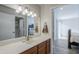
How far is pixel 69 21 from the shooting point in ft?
6.79

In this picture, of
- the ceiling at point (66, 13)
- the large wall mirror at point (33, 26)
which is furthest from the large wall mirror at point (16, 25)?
the ceiling at point (66, 13)

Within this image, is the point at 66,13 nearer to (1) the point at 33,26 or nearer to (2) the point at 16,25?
(1) the point at 33,26

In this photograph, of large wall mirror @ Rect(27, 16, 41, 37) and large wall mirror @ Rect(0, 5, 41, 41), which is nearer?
large wall mirror @ Rect(0, 5, 41, 41)

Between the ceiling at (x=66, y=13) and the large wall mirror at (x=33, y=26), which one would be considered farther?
the large wall mirror at (x=33, y=26)

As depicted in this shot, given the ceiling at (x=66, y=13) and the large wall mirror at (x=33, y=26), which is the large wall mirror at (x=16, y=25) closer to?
the large wall mirror at (x=33, y=26)

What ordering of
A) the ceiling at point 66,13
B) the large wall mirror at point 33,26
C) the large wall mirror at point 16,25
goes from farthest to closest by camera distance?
the large wall mirror at point 33,26 < the ceiling at point 66,13 < the large wall mirror at point 16,25

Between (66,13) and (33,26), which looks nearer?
(66,13)

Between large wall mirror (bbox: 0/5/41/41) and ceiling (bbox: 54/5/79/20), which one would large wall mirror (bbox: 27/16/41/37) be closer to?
large wall mirror (bbox: 0/5/41/41)

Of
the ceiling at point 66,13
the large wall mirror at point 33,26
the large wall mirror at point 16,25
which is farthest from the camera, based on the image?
the large wall mirror at point 33,26

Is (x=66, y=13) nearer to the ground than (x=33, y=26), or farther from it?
farther from it

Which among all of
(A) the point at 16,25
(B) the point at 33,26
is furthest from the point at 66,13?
(A) the point at 16,25

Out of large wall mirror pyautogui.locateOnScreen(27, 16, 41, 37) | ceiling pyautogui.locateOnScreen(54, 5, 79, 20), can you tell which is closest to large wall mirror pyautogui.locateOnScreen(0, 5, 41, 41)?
large wall mirror pyautogui.locateOnScreen(27, 16, 41, 37)

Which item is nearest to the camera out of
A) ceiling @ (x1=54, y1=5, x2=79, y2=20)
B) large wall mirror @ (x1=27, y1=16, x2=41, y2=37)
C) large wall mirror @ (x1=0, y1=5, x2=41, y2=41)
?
large wall mirror @ (x1=0, y1=5, x2=41, y2=41)
